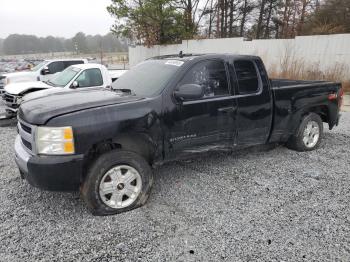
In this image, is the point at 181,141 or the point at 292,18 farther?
the point at 292,18

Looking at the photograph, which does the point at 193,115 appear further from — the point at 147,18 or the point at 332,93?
the point at 147,18

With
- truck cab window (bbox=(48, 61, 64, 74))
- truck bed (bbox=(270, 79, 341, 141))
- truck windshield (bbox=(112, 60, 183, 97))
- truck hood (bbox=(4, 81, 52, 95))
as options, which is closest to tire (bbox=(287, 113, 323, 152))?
truck bed (bbox=(270, 79, 341, 141))

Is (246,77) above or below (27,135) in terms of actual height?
above

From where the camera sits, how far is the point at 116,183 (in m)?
3.30

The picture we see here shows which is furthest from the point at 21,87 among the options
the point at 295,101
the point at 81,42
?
the point at 81,42

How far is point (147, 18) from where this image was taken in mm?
20312

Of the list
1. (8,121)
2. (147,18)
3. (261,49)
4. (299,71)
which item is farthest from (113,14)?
(8,121)

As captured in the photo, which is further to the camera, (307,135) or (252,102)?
(307,135)

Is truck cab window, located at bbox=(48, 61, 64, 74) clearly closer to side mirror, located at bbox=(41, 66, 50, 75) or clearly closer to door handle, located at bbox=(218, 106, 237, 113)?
side mirror, located at bbox=(41, 66, 50, 75)

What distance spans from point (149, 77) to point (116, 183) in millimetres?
1586

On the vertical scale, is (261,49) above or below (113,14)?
below

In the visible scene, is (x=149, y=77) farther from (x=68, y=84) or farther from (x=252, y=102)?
(x=68, y=84)

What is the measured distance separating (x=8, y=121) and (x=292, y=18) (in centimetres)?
2739

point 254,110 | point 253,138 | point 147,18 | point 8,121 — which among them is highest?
point 147,18
